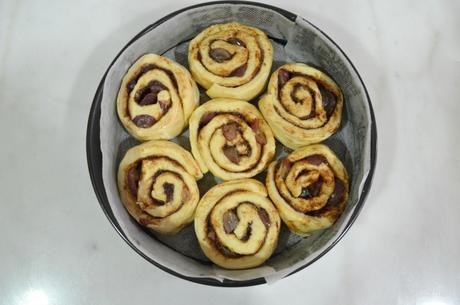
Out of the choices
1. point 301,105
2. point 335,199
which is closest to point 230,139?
point 301,105

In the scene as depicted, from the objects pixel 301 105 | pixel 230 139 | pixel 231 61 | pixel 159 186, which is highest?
pixel 231 61

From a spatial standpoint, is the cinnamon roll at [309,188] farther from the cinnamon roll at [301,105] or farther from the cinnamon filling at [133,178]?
the cinnamon filling at [133,178]

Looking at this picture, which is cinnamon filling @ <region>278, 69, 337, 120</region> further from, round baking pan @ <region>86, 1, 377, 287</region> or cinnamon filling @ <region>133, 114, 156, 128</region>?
cinnamon filling @ <region>133, 114, 156, 128</region>

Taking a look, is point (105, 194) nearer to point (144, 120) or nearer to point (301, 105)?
point (144, 120)

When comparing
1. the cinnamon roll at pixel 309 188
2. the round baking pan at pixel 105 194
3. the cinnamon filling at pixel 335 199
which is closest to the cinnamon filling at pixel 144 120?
the round baking pan at pixel 105 194
